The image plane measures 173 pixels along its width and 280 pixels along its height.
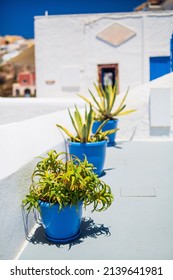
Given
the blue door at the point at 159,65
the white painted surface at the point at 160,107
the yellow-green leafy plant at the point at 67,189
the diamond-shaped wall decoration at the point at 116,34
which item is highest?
the diamond-shaped wall decoration at the point at 116,34

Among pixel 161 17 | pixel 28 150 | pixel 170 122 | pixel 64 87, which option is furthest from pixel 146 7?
pixel 28 150

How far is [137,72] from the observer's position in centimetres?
1387

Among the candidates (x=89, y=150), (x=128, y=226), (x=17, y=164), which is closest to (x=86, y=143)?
(x=89, y=150)

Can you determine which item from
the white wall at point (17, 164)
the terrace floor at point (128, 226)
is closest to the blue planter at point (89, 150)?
the white wall at point (17, 164)

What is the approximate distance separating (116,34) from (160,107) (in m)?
8.24

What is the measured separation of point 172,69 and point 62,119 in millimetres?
10332

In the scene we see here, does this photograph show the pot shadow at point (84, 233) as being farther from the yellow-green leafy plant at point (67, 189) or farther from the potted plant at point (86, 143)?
the potted plant at point (86, 143)

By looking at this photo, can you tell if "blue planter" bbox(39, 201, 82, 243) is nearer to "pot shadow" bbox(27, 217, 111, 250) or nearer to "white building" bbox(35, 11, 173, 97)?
"pot shadow" bbox(27, 217, 111, 250)

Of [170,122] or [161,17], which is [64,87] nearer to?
[161,17]

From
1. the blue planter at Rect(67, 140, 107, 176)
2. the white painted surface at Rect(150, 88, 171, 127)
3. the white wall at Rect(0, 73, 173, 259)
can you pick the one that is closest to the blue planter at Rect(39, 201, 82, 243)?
the white wall at Rect(0, 73, 173, 259)

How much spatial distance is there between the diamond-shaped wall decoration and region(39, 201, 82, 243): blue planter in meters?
12.3

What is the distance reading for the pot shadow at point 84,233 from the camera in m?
2.44

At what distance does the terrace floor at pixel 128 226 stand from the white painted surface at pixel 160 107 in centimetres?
212

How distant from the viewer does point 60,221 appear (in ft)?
7.70
